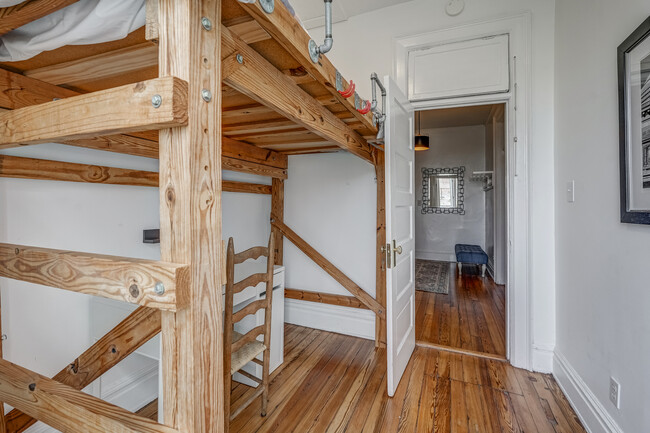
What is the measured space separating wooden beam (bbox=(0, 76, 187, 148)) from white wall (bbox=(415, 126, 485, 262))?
616 cm

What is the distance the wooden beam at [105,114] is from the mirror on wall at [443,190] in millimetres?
6099

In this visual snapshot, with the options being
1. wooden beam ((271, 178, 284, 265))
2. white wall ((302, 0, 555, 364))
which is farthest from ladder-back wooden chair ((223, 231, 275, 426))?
white wall ((302, 0, 555, 364))

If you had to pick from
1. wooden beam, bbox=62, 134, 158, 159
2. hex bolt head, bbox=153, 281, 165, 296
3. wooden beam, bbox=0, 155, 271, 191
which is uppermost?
wooden beam, bbox=62, 134, 158, 159

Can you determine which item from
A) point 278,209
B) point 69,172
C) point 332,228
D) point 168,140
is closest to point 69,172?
point 69,172

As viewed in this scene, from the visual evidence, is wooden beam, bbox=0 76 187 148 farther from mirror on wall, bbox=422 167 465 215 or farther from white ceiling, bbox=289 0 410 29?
mirror on wall, bbox=422 167 465 215

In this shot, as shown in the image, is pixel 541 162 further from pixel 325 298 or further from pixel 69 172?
pixel 69 172

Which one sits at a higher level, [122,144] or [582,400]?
[122,144]

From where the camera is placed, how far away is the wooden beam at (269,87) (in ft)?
2.72

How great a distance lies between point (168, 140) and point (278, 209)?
254cm

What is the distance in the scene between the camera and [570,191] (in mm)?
1897

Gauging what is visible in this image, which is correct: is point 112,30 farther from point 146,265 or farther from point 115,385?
point 115,385

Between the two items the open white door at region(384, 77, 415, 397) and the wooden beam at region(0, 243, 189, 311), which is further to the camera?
the open white door at region(384, 77, 415, 397)

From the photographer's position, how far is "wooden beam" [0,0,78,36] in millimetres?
770

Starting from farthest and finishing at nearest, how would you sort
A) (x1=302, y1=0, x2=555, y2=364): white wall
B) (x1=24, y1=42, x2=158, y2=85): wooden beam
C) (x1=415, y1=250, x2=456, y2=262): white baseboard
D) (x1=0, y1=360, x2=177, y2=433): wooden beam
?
(x1=415, y1=250, x2=456, y2=262): white baseboard < (x1=302, y1=0, x2=555, y2=364): white wall < (x1=24, y1=42, x2=158, y2=85): wooden beam < (x1=0, y1=360, x2=177, y2=433): wooden beam
